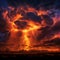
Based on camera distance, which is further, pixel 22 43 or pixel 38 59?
pixel 22 43

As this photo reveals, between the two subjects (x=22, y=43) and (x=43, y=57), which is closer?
(x=43, y=57)

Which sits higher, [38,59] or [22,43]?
[22,43]

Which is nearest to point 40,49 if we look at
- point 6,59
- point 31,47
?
point 31,47

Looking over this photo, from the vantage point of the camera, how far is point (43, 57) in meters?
15.6

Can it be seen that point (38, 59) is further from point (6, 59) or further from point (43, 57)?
point (6, 59)

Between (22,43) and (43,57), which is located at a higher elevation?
(22,43)

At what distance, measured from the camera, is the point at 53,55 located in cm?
1566

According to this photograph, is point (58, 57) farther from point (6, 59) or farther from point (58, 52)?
point (6, 59)

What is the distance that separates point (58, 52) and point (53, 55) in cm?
36

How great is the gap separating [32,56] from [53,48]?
4.45 ft

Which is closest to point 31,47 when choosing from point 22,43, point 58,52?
point 22,43

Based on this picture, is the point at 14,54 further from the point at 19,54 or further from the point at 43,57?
the point at 43,57

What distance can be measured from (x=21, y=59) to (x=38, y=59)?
865mm

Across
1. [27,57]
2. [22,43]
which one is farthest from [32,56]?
[22,43]
